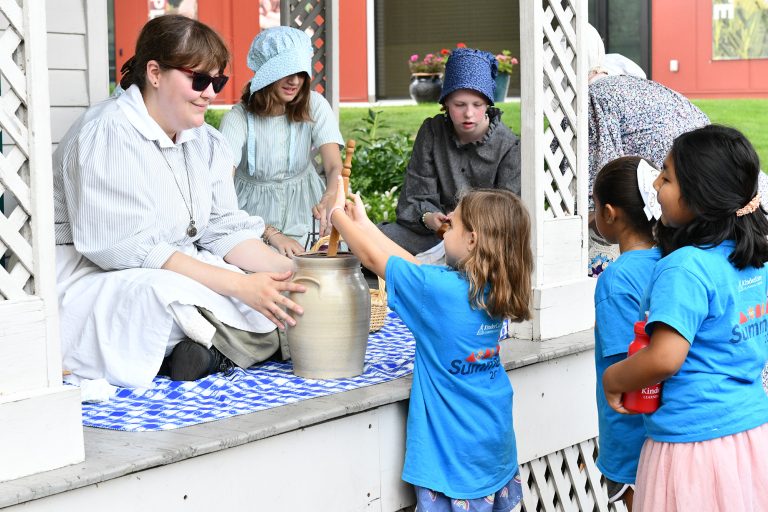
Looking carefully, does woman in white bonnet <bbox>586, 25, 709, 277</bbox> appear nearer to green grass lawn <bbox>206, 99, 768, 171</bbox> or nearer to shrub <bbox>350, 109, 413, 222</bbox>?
shrub <bbox>350, 109, 413, 222</bbox>

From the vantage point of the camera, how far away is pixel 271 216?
5.55 m

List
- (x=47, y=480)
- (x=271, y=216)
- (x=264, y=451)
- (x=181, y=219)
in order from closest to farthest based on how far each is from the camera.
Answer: (x=47, y=480) → (x=264, y=451) → (x=181, y=219) → (x=271, y=216)

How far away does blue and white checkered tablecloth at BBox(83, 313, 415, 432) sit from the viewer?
10.6ft

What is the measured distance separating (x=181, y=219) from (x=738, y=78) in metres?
11.9

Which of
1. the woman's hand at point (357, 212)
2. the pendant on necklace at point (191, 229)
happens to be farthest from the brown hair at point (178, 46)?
the woman's hand at point (357, 212)

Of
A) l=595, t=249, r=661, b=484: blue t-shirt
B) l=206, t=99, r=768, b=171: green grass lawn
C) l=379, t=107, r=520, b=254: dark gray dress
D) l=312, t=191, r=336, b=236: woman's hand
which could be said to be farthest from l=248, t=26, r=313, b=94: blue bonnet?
l=206, t=99, r=768, b=171: green grass lawn

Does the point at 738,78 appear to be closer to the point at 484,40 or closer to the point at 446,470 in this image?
the point at 484,40

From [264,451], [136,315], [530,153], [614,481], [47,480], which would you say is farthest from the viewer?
[530,153]

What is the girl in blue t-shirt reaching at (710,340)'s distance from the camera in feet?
8.91

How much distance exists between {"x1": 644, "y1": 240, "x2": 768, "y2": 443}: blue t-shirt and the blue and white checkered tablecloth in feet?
3.70

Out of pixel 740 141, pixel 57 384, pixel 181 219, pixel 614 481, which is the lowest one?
pixel 614 481

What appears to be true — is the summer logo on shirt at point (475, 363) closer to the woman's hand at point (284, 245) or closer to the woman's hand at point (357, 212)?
the woman's hand at point (357, 212)

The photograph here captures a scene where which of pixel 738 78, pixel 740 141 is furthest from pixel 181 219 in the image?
pixel 738 78

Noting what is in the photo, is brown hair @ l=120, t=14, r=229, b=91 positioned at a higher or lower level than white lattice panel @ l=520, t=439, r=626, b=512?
higher
